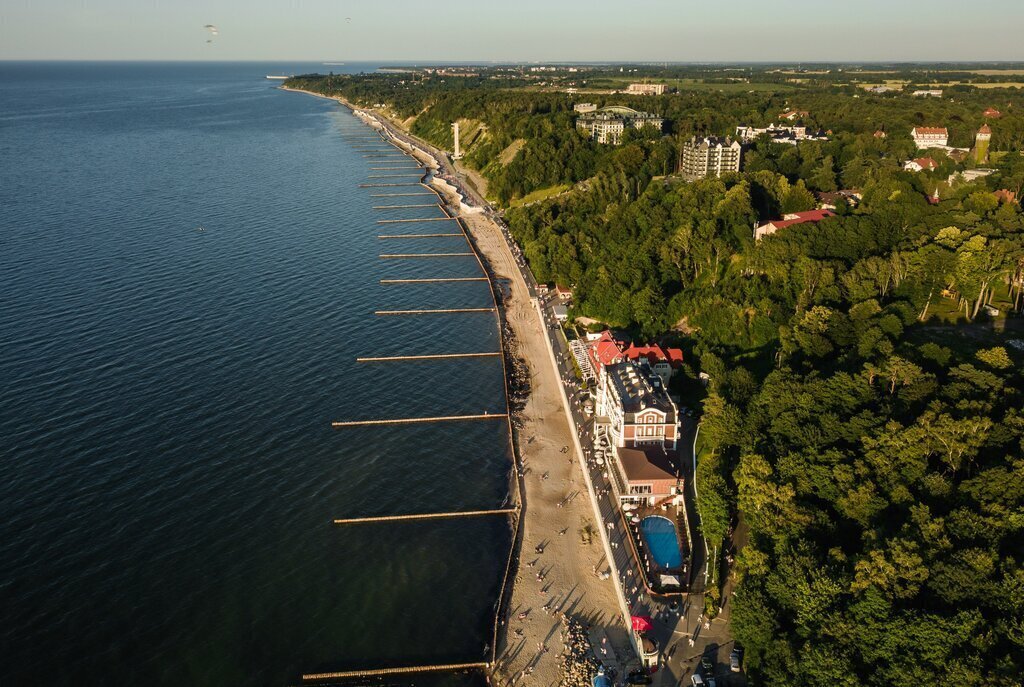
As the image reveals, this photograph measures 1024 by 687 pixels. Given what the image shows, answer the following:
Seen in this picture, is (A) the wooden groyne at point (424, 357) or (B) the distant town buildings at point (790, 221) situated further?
(B) the distant town buildings at point (790, 221)

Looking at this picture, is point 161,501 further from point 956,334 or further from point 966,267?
point 966,267

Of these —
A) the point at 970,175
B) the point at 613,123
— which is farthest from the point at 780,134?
the point at 970,175

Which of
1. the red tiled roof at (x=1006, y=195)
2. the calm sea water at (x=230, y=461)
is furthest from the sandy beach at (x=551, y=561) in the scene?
the red tiled roof at (x=1006, y=195)

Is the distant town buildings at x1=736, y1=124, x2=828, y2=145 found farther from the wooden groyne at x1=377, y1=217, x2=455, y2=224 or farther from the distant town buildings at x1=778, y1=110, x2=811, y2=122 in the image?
the wooden groyne at x1=377, y1=217, x2=455, y2=224

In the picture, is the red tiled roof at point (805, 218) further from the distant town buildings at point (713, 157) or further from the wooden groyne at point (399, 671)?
the wooden groyne at point (399, 671)

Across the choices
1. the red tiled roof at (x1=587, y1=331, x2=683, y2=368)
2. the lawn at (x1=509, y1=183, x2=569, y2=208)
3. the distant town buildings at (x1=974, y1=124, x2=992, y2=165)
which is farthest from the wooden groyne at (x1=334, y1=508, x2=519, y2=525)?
the distant town buildings at (x1=974, y1=124, x2=992, y2=165)
